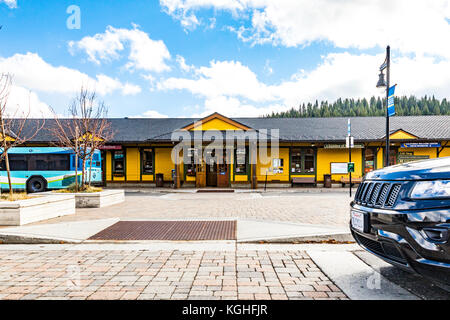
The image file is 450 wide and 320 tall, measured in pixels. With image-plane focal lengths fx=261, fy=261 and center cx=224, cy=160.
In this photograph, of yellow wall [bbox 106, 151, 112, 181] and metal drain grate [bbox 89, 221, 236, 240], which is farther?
yellow wall [bbox 106, 151, 112, 181]

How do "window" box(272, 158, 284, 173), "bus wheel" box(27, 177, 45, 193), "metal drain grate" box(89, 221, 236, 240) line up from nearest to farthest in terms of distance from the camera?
"metal drain grate" box(89, 221, 236, 240)
"bus wheel" box(27, 177, 45, 193)
"window" box(272, 158, 284, 173)

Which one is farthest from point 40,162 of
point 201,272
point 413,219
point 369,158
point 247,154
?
point 369,158

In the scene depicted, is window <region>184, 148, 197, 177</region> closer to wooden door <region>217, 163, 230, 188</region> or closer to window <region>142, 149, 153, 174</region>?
wooden door <region>217, 163, 230, 188</region>

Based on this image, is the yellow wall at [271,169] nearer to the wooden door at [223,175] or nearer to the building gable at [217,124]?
the wooden door at [223,175]

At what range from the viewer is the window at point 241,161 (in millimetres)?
18656

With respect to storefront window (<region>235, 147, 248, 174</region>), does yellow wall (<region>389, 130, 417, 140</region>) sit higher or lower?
higher

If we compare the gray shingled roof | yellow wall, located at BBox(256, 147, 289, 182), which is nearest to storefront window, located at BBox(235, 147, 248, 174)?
yellow wall, located at BBox(256, 147, 289, 182)

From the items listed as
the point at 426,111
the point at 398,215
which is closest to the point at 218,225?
the point at 398,215

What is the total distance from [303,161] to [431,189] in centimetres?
Result: 1718

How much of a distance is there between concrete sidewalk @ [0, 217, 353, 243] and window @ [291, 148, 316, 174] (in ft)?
42.9

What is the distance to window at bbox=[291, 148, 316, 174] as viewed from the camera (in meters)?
19.0

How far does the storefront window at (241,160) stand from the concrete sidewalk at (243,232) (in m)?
12.1

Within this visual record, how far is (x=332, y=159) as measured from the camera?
18953mm
